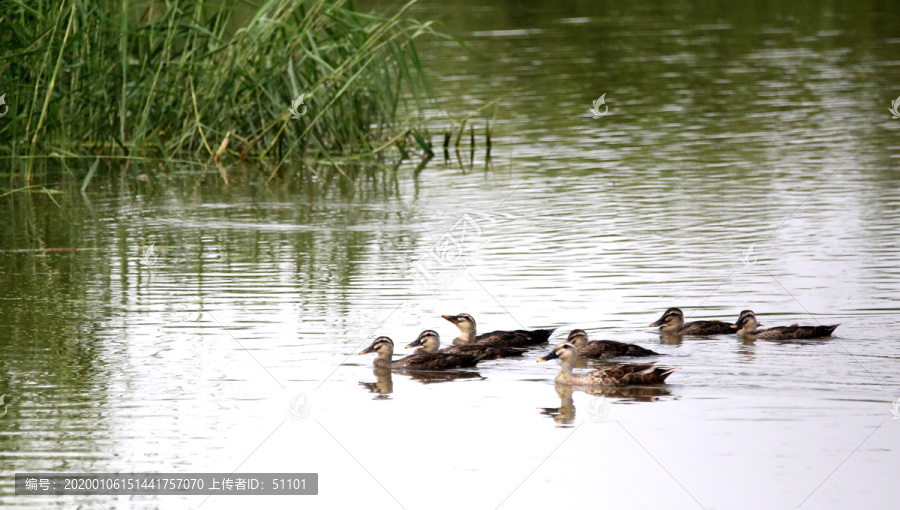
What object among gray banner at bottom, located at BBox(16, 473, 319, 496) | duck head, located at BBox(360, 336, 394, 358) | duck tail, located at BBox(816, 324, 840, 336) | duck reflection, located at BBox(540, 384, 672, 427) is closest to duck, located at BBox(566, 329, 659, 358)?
duck reflection, located at BBox(540, 384, 672, 427)

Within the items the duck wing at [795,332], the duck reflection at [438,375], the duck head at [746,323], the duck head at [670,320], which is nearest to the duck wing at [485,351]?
the duck reflection at [438,375]

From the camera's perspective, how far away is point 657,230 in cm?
1324

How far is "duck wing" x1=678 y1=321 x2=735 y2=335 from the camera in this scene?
31.4 ft

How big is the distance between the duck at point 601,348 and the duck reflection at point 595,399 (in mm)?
491

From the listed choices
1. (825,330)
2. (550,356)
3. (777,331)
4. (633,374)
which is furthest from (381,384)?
(825,330)

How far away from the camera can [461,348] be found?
30.6 ft

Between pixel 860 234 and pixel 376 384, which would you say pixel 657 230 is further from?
pixel 376 384

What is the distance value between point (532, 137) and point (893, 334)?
404 inches

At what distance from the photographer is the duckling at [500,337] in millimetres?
9430

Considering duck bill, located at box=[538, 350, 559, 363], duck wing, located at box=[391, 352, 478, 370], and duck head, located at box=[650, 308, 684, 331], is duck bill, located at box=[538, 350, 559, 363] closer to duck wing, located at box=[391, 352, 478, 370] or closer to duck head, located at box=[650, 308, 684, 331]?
duck wing, located at box=[391, 352, 478, 370]

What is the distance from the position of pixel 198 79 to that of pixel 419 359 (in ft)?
27.3

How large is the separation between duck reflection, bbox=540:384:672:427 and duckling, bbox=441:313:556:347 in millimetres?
691

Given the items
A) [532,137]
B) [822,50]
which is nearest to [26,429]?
[532,137]

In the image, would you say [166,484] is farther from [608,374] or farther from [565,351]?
[608,374]
